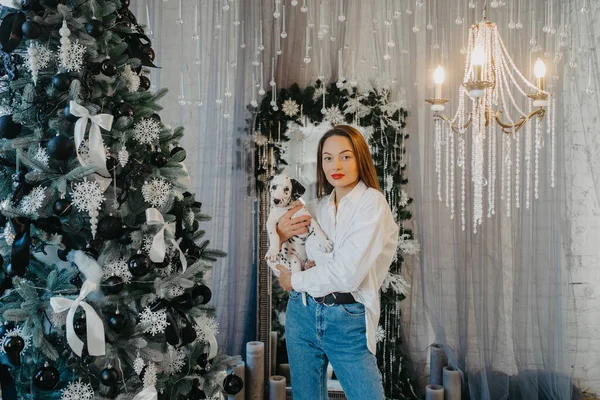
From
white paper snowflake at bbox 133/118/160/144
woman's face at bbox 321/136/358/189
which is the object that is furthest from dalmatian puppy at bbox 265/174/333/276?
white paper snowflake at bbox 133/118/160/144

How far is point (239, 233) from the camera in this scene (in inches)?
131

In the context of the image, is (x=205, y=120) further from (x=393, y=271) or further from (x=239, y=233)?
(x=393, y=271)

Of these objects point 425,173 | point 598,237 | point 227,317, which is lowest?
point 227,317


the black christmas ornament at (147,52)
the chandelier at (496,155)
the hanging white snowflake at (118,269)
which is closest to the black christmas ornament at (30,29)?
the black christmas ornament at (147,52)

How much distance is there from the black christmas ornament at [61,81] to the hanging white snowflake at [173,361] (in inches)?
34.6

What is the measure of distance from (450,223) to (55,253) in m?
2.34

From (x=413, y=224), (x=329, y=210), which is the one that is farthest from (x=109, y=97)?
(x=413, y=224)

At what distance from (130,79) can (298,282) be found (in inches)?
36.6

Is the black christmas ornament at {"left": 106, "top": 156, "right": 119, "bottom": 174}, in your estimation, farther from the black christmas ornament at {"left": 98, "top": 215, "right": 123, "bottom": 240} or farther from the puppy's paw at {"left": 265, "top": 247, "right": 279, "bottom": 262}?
the puppy's paw at {"left": 265, "top": 247, "right": 279, "bottom": 262}

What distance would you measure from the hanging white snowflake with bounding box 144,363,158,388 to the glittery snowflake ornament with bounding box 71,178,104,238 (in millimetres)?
440

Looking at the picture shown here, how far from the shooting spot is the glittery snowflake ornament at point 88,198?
61.1 inches

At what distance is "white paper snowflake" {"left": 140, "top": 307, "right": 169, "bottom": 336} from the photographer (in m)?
1.64

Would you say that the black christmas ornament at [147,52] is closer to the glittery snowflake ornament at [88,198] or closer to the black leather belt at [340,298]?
the glittery snowflake ornament at [88,198]

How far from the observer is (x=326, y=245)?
211 centimetres
